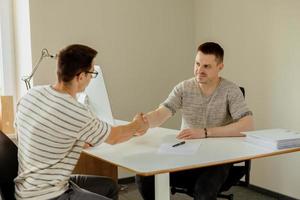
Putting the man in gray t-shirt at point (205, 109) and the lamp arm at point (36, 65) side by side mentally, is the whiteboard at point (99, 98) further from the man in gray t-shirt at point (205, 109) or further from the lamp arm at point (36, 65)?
the lamp arm at point (36, 65)

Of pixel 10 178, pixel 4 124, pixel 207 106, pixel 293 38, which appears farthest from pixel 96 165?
pixel 293 38

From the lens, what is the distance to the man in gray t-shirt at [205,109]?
224 cm

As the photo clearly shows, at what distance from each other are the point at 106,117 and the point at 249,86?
1.72 m

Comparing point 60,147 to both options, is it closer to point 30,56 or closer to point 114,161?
point 114,161

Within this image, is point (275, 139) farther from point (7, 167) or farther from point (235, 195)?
point (235, 195)

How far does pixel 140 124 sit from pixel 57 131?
627mm

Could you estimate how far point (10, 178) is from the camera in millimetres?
1789

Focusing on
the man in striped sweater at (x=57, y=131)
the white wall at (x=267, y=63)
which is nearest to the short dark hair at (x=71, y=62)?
the man in striped sweater at (x=57, y=131)

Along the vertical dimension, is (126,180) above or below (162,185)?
below

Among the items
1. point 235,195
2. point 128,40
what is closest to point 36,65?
point 128,40

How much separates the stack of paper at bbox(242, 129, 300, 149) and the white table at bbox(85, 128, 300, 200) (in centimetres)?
3

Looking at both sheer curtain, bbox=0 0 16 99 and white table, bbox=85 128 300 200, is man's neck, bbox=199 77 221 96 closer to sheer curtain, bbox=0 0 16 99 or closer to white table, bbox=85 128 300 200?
white table, bbox=85 128 300 200

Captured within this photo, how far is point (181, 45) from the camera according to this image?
4062 millimetres

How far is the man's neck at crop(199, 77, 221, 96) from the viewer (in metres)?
2.52
